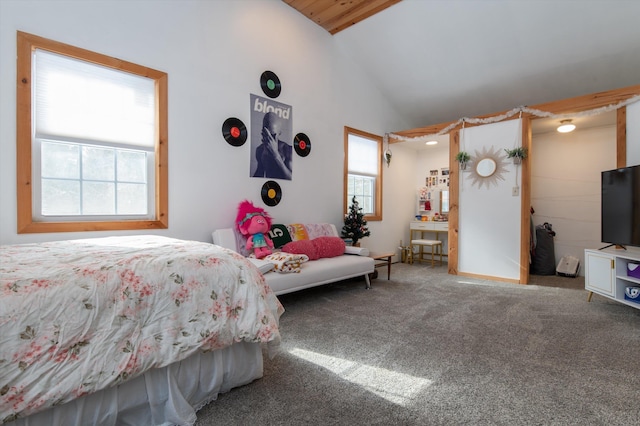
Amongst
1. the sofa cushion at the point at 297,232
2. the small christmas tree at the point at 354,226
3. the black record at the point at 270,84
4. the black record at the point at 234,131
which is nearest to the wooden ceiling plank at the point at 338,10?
the black record at the point at 270,84

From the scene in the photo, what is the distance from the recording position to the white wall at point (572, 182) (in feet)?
15.7

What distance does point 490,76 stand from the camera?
182 inches

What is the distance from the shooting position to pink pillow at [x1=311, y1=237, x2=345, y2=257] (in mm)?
3763

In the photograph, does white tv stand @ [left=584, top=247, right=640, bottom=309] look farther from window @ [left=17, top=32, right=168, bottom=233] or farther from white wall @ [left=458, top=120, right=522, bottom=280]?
window @ [left=17, top=32, right=168, bottom=233]

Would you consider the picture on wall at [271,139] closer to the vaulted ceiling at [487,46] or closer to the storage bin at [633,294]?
the vaulted ceiling at [487,46]

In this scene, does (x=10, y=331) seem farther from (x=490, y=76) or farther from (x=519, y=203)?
(x=490, y=76)

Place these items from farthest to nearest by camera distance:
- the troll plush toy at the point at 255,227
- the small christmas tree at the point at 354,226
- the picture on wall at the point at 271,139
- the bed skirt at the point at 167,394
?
the small christmas tree at the point at 354,226 → the picture on wall at the point at 271,139 → the troll plush toy at the point at 255,227 → the bed skirt at the point at 167,394

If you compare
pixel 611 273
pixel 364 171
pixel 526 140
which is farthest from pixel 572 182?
pixel 364 171

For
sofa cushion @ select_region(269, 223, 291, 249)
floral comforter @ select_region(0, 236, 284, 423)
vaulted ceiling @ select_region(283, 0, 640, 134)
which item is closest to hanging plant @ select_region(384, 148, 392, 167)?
vaulted ceiling @ select_region(283, 0, 640, 134)

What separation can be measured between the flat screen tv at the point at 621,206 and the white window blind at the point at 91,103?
15.0 ft

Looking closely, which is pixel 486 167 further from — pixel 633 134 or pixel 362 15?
pixel 362 15

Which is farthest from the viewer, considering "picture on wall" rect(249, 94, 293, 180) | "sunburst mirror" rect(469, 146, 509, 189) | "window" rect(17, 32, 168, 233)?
"sunburst mirror" rect(469, 146, 509, 189)

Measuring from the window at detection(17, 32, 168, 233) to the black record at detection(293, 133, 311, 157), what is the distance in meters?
1.65

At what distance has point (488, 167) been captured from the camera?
448 cm
